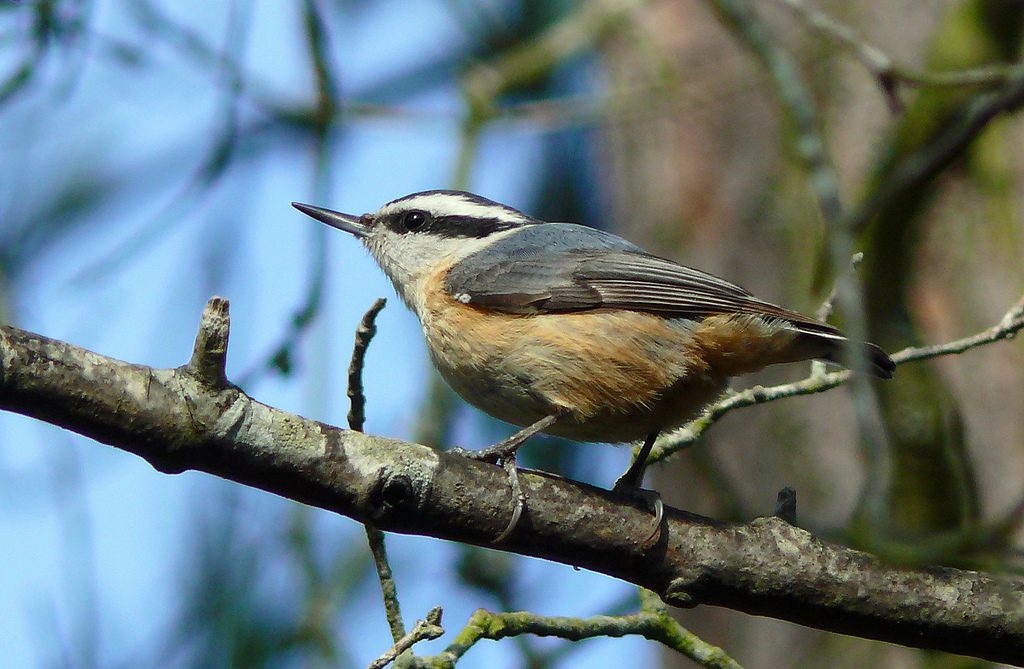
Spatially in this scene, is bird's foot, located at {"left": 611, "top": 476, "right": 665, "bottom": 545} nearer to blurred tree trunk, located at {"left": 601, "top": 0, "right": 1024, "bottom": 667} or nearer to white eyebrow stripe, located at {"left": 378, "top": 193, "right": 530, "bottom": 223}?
blurred tree trunk, located at {"left": 601, "top": 0, "right": 1024, "bottom": 667}

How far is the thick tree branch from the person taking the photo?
2.04 metres

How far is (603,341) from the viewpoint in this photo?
3404mm

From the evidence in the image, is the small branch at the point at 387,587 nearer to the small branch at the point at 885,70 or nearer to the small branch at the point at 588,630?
the small branch at the point at 588,630

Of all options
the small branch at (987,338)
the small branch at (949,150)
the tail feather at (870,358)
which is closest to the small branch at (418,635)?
the tail feather at (870,358)

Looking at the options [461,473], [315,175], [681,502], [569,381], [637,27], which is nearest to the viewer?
[461,473]

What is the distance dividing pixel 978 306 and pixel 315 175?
3.00 m

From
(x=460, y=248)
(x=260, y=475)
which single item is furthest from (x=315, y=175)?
(x=260, y=475)

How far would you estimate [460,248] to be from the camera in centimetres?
418

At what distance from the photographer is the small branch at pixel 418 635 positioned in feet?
7.92

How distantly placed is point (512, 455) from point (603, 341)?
2.19 ft

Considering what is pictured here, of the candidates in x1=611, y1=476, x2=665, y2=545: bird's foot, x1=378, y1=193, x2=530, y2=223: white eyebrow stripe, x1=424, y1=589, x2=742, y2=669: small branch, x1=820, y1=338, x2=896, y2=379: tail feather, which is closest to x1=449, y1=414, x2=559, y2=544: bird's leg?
x1=424, y1=589, x2=742, y2=669: small branch

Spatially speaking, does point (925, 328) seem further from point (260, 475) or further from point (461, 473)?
point (260, 475)

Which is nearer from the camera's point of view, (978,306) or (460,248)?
(460,248)

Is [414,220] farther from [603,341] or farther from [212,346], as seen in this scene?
[212,346]
